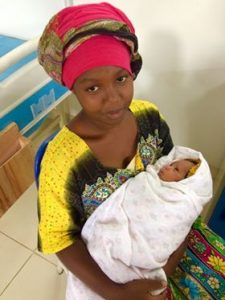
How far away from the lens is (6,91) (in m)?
1.09

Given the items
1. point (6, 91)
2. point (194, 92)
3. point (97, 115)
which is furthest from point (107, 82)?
point (194, 92)

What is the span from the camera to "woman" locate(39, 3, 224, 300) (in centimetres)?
64

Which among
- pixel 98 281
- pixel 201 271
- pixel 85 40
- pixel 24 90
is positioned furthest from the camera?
→ pixel 24 90

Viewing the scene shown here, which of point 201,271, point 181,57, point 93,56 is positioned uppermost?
point 93,56

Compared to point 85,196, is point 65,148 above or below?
above

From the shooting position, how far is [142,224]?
71 cm

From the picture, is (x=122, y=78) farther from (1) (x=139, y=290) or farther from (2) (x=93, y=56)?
(1) (x=139, y=290)

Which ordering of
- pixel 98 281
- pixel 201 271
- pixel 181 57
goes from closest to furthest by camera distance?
1. pixel 98 281
2. pixel 201 271
3. pixel 181 57

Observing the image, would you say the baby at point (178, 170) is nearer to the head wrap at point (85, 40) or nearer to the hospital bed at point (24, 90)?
the head wrap at point (85, 40)

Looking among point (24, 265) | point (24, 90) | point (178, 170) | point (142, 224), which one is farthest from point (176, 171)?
point (24, 265)

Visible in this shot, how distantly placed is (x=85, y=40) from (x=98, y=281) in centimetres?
60

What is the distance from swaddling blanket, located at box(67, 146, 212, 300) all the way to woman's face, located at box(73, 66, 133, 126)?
0.68 ft

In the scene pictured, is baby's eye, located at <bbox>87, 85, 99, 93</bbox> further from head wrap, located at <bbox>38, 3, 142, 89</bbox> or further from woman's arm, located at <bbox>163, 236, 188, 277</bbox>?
woman's arm, located at <bbox>163, 236, 188, 277</bbox>

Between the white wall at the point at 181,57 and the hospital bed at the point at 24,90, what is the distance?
46 cm
